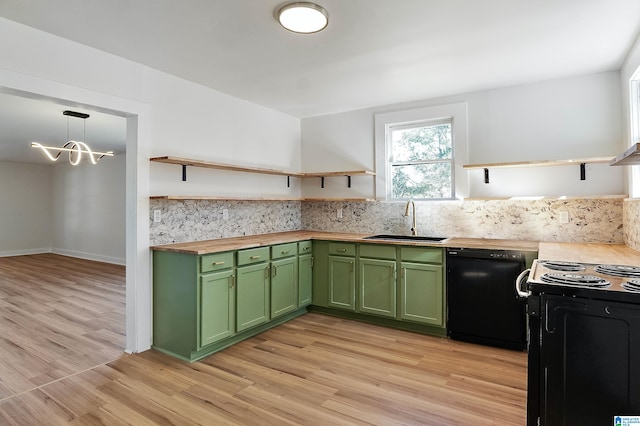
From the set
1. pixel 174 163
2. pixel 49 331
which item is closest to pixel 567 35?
pixel 174 163

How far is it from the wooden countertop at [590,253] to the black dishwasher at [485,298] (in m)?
0.33

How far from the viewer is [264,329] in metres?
3.62

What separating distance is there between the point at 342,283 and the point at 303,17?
8.71 ft

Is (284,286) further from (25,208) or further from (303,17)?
(25,208)

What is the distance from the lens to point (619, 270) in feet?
6.30

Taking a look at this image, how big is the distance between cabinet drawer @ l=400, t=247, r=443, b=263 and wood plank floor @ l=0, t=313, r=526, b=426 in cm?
76

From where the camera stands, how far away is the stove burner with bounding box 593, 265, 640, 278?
6.03ft

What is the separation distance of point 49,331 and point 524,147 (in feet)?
16.6

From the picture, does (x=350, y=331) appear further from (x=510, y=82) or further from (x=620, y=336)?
(x=510, y=82)

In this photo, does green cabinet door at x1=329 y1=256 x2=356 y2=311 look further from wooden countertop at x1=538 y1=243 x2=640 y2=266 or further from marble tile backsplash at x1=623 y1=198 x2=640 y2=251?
marble tile backsplash at x1=623 y1=198 x2=640 y2=251

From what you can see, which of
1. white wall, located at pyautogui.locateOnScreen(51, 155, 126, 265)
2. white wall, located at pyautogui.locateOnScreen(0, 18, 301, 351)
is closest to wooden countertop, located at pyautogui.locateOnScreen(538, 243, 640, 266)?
white wall, located at pyautogui.locateOnScreen(0, 18, 301, 351)

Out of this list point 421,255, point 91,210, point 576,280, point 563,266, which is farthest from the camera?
point 91,210

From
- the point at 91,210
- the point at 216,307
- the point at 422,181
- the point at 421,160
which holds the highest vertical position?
the point at 421,160


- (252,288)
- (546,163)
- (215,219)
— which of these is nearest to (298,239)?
(252,288)
